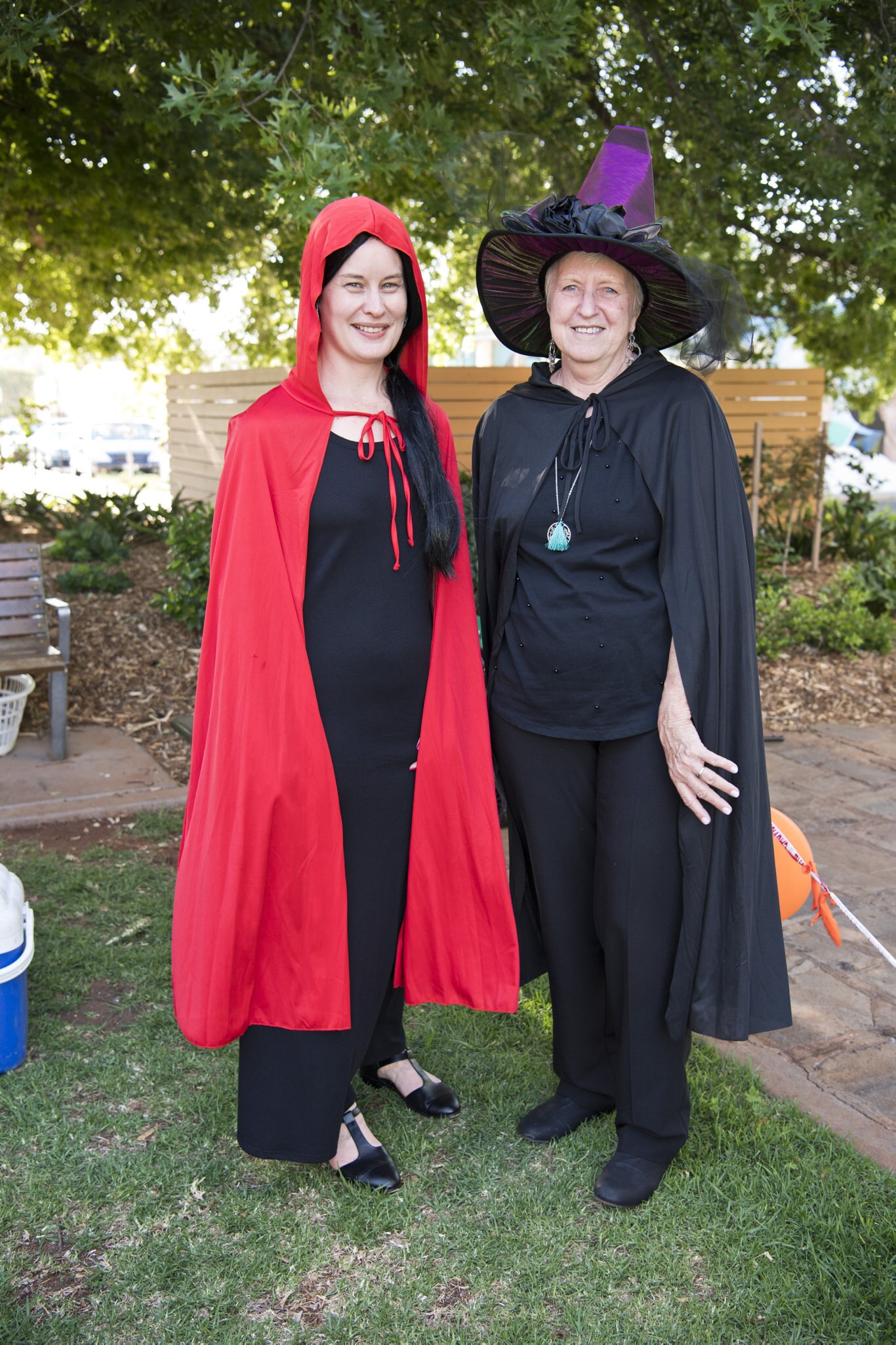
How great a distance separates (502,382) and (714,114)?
2.47m

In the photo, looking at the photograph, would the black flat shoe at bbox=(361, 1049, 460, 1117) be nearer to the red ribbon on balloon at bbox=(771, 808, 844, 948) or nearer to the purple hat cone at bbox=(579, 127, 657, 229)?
the red ribbon on balloon at bbox=(771, 808, 844, 948)

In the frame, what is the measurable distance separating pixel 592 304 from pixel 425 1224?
1963 mm

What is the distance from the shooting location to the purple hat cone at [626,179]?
2.44 metres

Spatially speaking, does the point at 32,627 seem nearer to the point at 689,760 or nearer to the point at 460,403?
the point at 460,403

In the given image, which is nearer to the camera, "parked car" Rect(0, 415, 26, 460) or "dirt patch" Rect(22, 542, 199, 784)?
"dirt patch" Rect(22, 542, 199, 784)

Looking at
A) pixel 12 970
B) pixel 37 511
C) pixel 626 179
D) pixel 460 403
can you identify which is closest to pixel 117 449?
pixel 37 511

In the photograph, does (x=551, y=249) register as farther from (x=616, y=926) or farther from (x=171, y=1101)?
(x=171, y=1101)

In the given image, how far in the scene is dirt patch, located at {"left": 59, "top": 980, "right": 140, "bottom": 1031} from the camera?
3.18m

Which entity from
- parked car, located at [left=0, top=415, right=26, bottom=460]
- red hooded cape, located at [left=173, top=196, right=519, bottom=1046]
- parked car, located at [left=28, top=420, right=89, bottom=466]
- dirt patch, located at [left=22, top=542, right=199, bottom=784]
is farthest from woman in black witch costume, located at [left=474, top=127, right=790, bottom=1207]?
parked car, located at [left=28, top=420, right=89, bottom=466]

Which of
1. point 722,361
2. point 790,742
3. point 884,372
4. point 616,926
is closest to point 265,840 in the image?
point 616,926

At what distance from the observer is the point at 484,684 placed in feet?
8.48

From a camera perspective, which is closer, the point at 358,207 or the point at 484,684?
the point at 358,207

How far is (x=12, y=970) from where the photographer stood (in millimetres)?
2836

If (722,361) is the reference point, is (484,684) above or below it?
below
